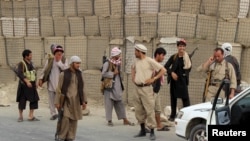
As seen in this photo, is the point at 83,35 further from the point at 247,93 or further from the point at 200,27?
the point at 247,93

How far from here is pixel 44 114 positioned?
11562mm

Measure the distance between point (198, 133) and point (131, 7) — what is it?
520cm

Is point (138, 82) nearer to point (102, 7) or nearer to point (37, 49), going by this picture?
point (102, 7)

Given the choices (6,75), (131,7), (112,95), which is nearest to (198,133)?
(112,95)

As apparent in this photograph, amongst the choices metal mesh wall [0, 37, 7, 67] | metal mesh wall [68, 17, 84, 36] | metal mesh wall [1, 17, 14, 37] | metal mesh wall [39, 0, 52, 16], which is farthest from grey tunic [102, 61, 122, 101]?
metal mesh wall [0, 37, 7, 67]

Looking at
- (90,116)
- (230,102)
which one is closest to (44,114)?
(90,116)

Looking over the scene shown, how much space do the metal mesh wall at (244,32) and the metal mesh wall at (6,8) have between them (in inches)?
273

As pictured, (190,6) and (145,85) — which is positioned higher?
(190,6)

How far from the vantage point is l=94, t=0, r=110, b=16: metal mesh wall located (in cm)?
1255

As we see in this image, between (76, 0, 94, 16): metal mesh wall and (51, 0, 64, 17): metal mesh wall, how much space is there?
592 millimetres

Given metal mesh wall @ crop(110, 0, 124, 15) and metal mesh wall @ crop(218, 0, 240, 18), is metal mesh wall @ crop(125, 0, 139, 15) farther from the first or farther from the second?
metal mesh wall @ crop(218, 0, 240, 18)

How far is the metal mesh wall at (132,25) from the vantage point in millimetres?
11820

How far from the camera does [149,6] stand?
11.7m

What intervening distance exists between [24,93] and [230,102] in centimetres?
549
